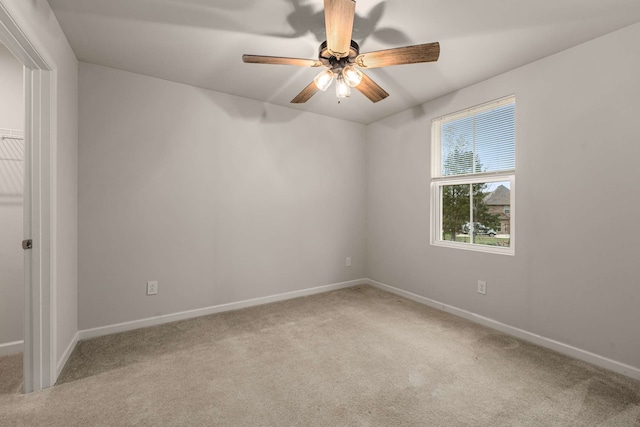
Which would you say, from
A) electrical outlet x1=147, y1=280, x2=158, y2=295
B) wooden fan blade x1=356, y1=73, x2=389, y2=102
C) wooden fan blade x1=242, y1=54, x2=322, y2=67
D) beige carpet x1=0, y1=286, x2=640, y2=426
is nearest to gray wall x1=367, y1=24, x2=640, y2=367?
beige carpet x1=0, y1=286, x2=640, y2=426

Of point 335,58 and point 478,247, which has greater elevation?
point 335,58

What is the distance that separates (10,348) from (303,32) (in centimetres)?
322

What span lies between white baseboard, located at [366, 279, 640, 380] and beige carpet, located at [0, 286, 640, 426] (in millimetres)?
85

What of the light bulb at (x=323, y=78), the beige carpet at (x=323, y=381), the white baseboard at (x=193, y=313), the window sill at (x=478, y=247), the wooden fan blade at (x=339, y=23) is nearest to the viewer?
the wooden fan blade at (x=339, y=23)

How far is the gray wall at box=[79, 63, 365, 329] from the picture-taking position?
2453 millimetres

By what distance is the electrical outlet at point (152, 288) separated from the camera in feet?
8.71

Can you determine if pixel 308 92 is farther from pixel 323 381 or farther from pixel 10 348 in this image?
pixel 10 348

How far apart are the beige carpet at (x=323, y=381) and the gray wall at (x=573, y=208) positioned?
11.7 inches

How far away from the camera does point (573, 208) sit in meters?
2.14

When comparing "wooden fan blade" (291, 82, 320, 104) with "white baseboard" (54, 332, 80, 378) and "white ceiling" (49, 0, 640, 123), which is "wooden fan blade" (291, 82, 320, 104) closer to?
"white ceiling" (49, 0, 640, 123)

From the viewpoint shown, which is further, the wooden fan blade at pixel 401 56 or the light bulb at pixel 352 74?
the light bulb at pixel 352 74

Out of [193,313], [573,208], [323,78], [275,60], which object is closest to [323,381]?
[193,313]

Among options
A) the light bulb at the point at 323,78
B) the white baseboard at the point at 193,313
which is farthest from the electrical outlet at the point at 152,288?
the light bulb at the point at 323,78

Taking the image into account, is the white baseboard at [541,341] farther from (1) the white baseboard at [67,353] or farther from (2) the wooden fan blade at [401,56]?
(1) the white baseboard at [67,353]
